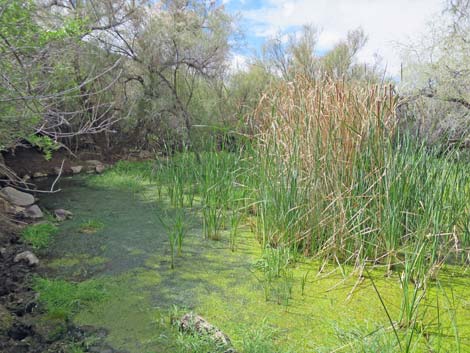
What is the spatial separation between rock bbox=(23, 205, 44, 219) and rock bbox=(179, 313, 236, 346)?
9.55ft

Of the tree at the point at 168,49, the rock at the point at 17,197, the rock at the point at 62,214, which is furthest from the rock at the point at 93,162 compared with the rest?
the rock at the point at 62,214

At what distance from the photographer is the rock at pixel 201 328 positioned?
182 centimetres

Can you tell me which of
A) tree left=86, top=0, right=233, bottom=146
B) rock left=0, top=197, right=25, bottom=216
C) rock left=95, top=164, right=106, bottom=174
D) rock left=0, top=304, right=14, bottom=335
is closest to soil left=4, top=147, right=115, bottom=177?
rock left=95, top=164, right=106, bottom=174

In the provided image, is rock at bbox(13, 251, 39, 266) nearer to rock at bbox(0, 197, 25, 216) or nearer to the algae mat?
the algae mat

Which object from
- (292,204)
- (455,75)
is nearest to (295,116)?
(292,204)

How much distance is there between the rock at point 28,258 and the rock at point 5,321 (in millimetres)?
729

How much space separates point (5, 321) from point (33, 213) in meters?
2.35

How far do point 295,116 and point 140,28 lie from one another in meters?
5.23

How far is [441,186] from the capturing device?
2318 millimetres

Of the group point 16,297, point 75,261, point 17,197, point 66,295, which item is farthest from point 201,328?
point 17,197

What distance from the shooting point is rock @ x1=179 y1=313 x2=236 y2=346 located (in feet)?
5.98

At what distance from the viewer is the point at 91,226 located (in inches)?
148

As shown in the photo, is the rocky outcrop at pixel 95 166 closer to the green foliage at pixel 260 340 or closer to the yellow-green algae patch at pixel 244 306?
the yellow-green algae patch at pixel 244 306

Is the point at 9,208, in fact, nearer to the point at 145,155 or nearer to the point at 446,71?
the point at 145,155
